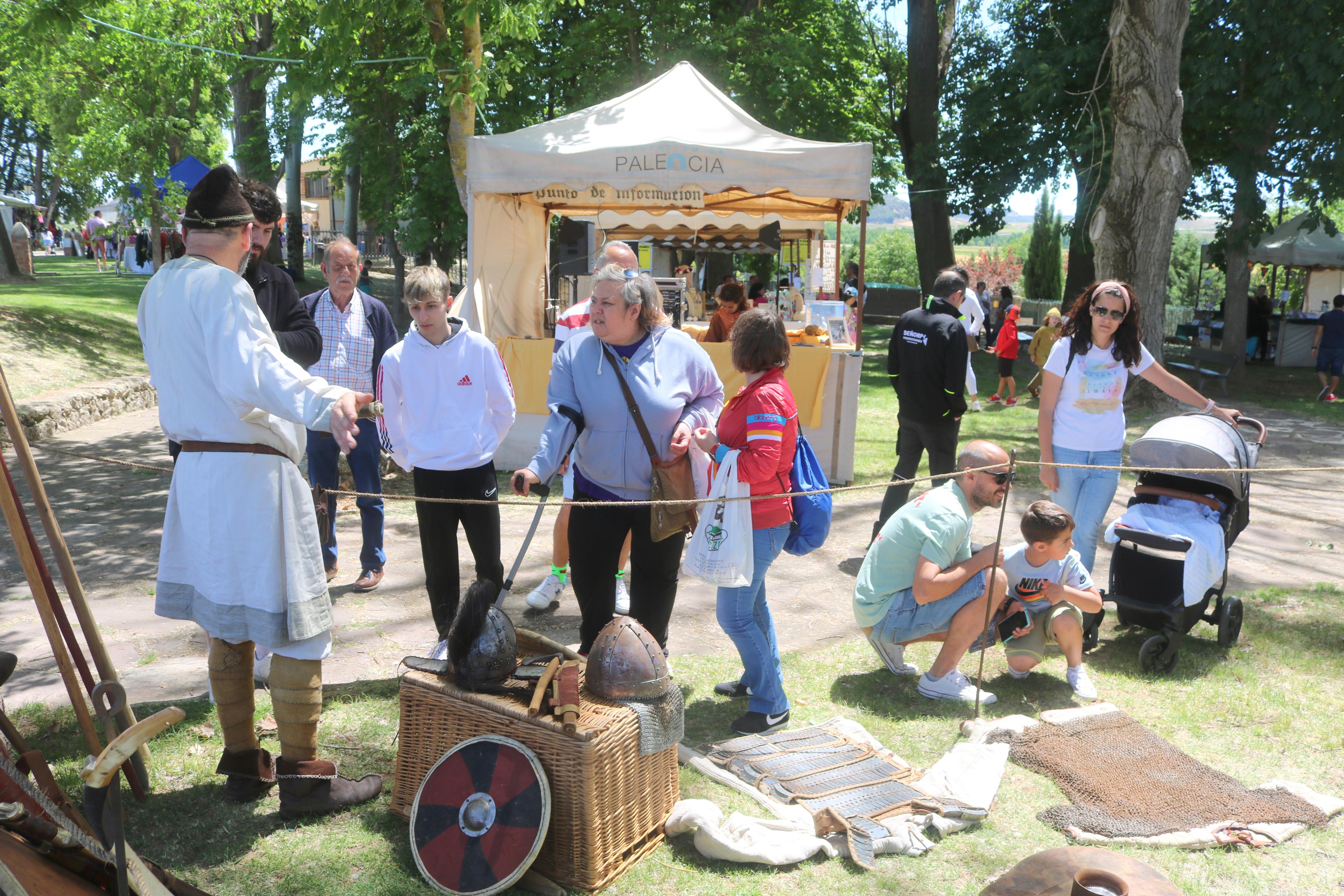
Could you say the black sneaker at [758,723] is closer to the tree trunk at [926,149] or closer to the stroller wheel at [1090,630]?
the stroller wheel at [1090,630]

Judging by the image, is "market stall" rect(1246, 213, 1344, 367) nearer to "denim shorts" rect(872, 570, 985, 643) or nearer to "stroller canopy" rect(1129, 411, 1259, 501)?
"stroller canopy" rect(1129, 411, 1259, 501)

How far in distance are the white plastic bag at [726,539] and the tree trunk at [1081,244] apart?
9954 millimetres

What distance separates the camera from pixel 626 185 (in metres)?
8.09

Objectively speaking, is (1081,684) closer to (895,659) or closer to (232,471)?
(895,659)

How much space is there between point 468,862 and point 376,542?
315cm

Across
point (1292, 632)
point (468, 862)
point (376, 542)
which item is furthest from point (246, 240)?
point (1292, 632)

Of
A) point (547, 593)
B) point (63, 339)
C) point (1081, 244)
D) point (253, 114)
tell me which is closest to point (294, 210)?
point (253, 114)

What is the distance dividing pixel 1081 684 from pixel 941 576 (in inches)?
35.7

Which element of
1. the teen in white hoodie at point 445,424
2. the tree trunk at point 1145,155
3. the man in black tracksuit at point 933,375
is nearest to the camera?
the teen in white hoodie at point 445,424

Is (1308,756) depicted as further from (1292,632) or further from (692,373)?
(692,373)

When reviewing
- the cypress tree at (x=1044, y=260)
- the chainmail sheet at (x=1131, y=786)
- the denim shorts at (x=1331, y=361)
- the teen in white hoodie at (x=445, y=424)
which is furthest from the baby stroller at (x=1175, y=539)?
the cypress tree at (x=1044, y=260)

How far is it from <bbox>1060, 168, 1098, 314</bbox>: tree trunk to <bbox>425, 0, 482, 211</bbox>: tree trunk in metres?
7.63

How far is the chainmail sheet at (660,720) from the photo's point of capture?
9.98 feet

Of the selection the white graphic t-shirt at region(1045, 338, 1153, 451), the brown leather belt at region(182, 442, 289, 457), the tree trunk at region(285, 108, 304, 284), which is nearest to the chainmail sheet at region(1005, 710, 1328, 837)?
the white graphic t-shirt at region(1045, 338, 1153, 451)
